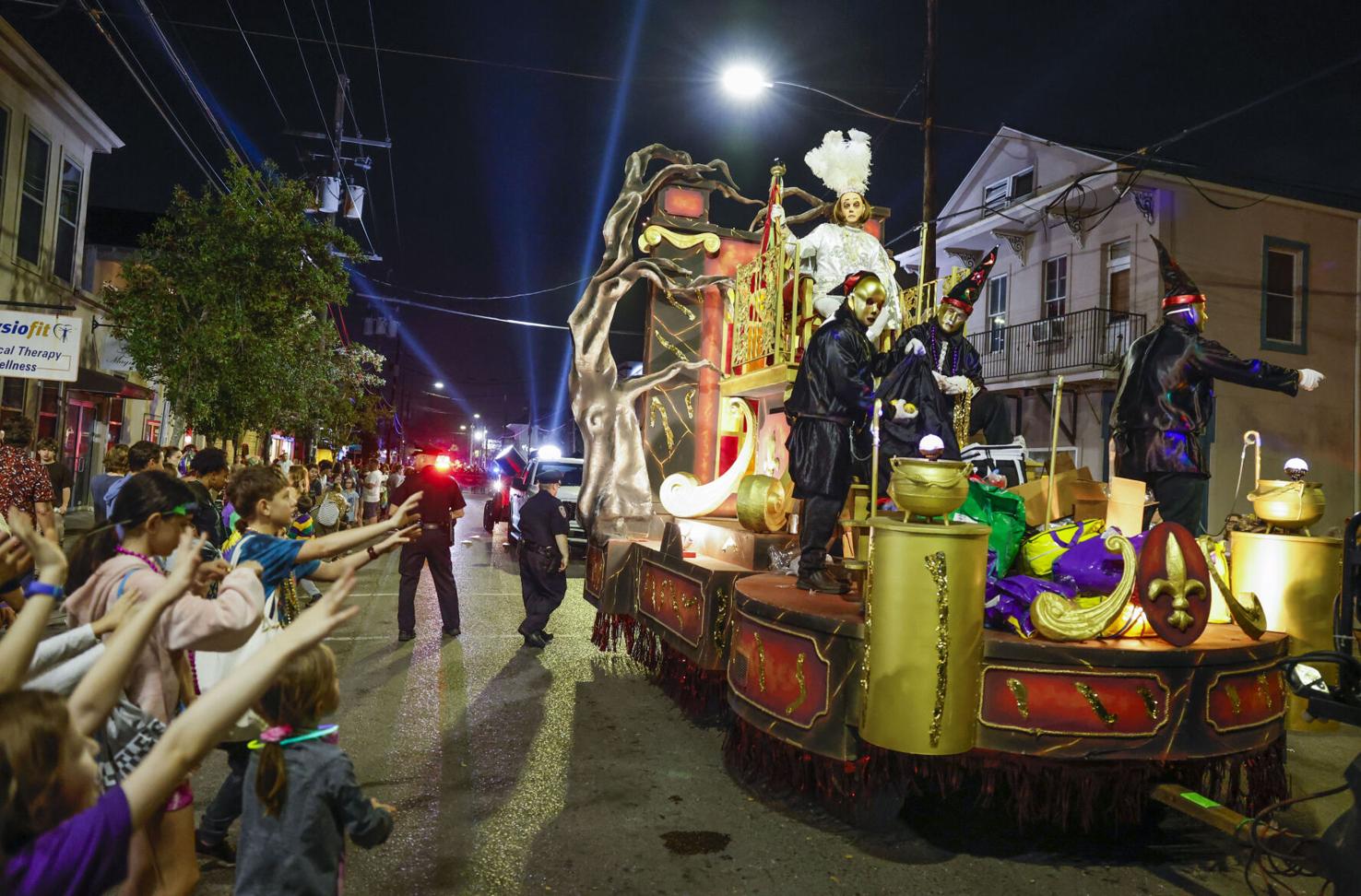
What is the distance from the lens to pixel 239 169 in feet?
50.2

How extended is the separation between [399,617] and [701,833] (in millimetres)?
5354

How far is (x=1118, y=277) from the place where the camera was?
18703 mm

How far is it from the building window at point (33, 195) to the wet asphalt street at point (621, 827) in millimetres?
16723

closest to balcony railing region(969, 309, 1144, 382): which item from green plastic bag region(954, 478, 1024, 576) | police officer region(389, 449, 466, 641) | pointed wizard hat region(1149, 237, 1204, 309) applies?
pointed wizard hat region(1149, 237, 1204, 309)

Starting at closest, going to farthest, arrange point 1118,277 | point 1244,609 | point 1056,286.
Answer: point 1244,609
point 1118,277
point 1056,286

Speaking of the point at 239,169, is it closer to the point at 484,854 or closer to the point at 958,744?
the point at 484,854

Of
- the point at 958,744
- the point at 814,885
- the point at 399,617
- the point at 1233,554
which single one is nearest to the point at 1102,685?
the point at 958,744

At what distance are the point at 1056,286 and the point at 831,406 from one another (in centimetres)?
1732

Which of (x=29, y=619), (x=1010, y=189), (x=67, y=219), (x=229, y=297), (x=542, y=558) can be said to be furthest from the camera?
(x=1010, y=189)

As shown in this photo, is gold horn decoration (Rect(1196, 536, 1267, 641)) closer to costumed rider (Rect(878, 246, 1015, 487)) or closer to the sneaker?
costumed rider (Rect(878, 246, 1015, 487))

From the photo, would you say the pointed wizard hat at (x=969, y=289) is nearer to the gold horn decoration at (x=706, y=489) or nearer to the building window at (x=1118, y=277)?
the gold horn decoration at (x=706, y=489)

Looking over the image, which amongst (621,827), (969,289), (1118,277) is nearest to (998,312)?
(1118,277)

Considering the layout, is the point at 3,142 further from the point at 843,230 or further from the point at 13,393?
the point at 843,230

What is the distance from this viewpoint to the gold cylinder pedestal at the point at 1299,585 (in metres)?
5.03
